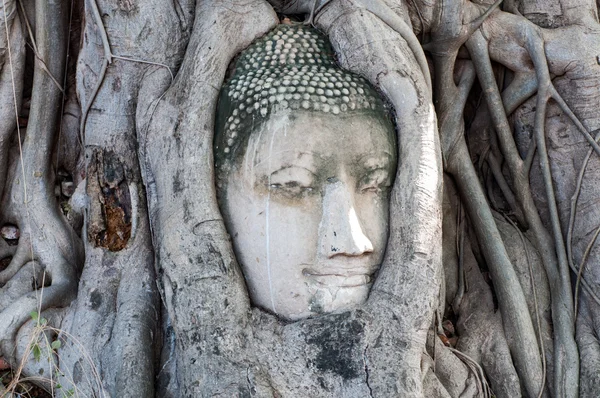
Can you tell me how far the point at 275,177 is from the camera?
2562 mm

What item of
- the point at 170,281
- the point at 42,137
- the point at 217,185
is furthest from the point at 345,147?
the point at 42,137

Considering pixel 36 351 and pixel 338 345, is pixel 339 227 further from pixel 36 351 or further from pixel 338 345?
pixel 36 351

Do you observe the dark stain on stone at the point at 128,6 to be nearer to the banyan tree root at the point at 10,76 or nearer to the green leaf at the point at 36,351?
the banyan tree root at the point at 10,76

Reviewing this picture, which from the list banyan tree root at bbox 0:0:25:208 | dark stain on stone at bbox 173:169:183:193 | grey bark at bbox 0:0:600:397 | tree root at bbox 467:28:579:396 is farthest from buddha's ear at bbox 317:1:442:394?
banyan tree root at bbox 0:0:25:208

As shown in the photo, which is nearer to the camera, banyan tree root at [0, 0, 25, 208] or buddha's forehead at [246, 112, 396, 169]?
buddha's forehead at [246, 112, 396, 169]

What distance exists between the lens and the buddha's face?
2543mm

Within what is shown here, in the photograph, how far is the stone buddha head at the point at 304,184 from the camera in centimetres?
255

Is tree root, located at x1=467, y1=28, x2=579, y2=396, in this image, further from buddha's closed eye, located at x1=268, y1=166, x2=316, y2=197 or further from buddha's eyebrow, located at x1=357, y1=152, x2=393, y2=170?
buddha's closed eye, located at x1=268, y1=166, x2=316, y2=197

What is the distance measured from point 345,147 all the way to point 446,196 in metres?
0.83

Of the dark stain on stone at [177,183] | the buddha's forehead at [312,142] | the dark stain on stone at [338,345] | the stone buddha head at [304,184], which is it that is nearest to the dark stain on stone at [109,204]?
the dark stain on stone at [177,183]

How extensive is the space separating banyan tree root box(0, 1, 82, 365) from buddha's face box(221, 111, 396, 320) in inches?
33.2

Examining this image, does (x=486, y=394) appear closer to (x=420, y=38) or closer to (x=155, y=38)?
(x=420, y=38)

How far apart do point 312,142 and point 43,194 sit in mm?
1192

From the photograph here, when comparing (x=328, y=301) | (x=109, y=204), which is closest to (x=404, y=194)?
(x=328, y=301)
